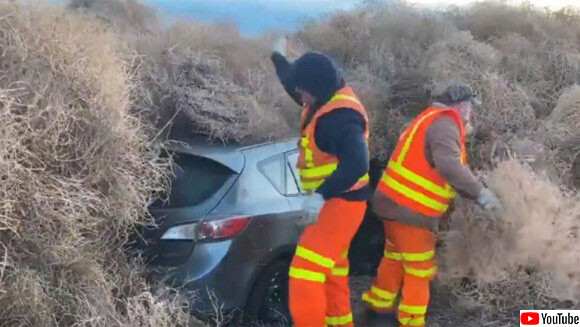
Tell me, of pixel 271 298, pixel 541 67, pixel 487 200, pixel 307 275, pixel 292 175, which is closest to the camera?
pixel 307 275

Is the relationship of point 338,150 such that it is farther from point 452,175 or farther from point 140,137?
point 140,137

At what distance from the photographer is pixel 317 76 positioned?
5.14m

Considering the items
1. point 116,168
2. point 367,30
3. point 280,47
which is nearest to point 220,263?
point 116,168

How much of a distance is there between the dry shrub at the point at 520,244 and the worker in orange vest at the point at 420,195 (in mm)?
148

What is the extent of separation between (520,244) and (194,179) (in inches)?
89.1

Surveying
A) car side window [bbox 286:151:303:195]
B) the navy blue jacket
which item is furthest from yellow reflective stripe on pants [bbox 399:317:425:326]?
car side window [bbox 286:151:303:195]

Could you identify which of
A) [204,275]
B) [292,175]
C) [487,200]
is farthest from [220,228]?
[487,200]

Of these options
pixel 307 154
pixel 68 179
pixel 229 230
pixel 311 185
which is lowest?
pixel 229 230

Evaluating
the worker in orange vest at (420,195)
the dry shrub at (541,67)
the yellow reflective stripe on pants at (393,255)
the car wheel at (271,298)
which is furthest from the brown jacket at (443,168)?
the dry shrub at (541,67)

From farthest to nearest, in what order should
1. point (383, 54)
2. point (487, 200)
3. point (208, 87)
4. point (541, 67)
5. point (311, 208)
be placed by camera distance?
point (541, 67)
point (383, 54)
point (208, 87)
point (311, 208)
point (487, 200)

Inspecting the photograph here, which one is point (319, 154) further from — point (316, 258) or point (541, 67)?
point (541, 67)

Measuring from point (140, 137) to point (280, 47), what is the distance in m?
1.52

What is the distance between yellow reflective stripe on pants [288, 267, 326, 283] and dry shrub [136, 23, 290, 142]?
1.12 metres

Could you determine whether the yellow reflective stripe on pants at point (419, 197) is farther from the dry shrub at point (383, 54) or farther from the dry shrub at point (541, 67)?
the dry shrub at point (541, 67)
